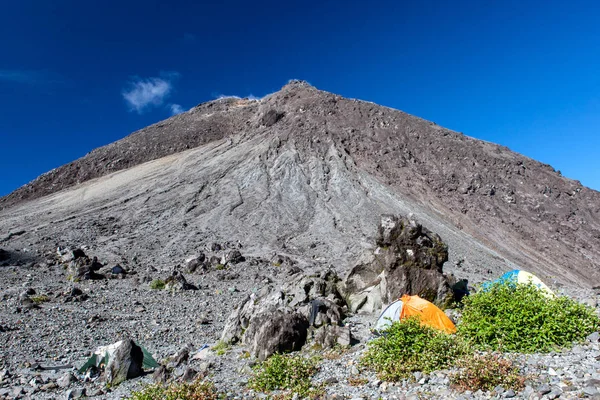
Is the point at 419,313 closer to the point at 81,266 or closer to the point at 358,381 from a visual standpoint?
the point at 358,381

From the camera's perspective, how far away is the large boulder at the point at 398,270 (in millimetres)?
15555

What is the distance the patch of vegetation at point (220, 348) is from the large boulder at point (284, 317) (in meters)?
0.26

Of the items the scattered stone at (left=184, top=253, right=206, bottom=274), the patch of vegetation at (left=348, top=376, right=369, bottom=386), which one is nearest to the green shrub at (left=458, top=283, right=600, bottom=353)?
the patch of vegetation at (left=348, top=376, right=369, bottom=386)

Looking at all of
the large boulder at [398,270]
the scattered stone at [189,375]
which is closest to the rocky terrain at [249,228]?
the scattered stone at [189,375]

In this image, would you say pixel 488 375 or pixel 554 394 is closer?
pixel 554 394

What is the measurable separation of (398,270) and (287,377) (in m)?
7.90

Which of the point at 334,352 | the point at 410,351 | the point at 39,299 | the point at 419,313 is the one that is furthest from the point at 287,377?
the point at 39,299

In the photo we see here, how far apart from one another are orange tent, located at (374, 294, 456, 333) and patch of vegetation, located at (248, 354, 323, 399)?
2.97 meters

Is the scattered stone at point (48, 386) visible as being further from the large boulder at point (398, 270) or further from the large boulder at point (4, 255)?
the large boulder at point (4, 255)

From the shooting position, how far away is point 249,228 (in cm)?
3553

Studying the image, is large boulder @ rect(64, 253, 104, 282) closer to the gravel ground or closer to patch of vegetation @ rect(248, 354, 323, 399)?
the gravel ground

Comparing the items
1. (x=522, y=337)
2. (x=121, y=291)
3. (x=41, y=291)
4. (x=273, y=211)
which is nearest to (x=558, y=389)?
(x=522, y=337)

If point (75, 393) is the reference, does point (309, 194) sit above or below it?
above

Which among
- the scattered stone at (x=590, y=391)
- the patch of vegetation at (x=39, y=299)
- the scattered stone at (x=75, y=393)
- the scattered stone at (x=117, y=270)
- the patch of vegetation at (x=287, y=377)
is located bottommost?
the scattered stone at (x=75, y=393)
